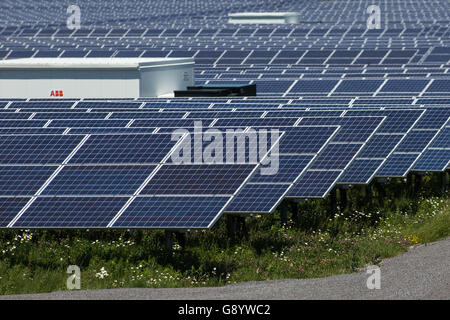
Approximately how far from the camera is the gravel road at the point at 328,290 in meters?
13.6

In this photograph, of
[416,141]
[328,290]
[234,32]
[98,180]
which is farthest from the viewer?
[234,32]

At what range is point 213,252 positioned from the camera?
18031 mm

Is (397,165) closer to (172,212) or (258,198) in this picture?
(258,198)

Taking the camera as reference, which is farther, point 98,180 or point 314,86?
point 314,86

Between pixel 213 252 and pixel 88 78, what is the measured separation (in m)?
17.4

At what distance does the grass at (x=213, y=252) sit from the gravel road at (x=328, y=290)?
3.17 ft

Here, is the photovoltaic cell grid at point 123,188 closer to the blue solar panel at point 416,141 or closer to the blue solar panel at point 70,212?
the blue solar panel at point 70,212
